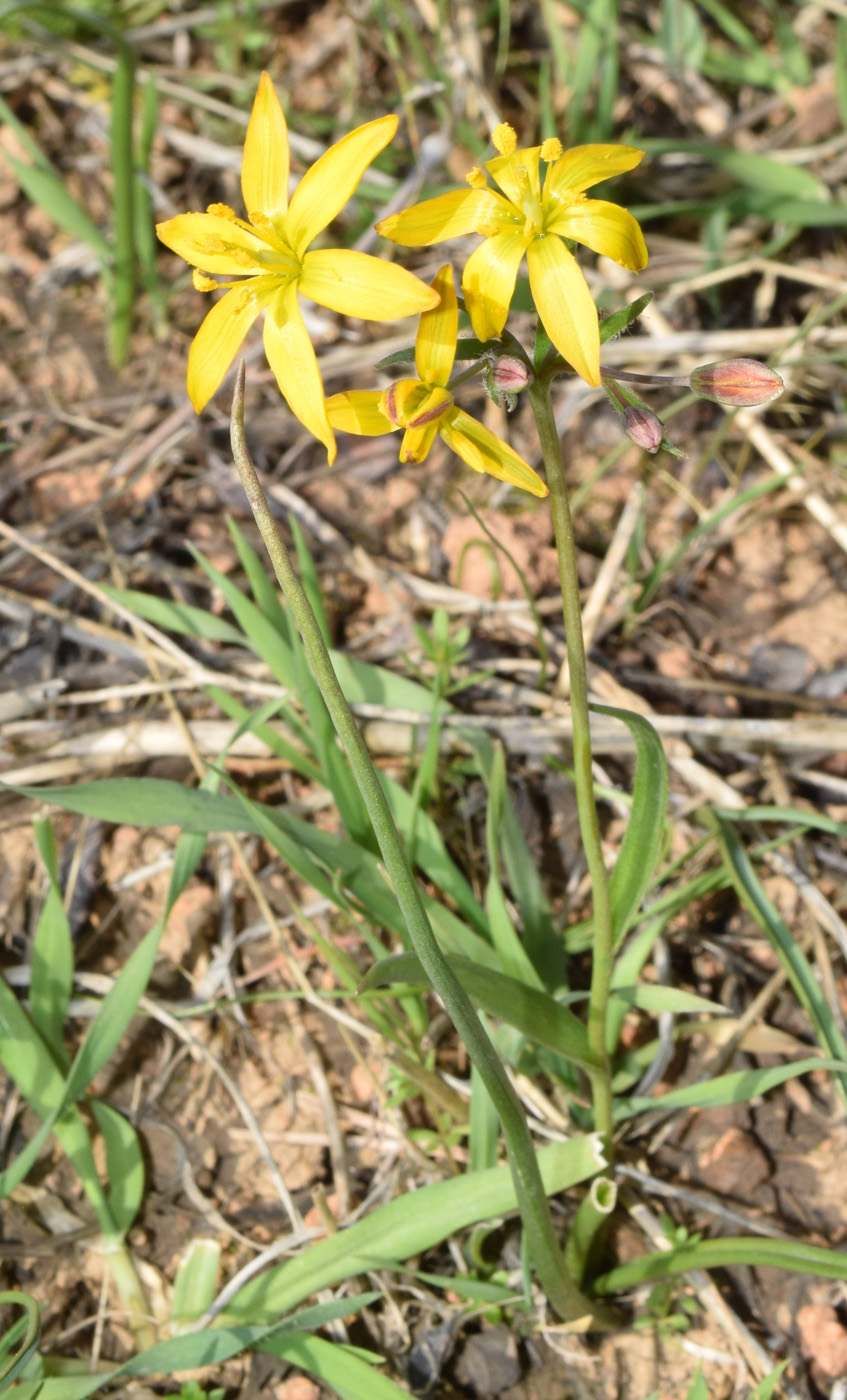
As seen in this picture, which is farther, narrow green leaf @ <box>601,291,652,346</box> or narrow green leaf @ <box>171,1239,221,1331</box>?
narrow green leaf @ <box>171,1239,221,1331</box>

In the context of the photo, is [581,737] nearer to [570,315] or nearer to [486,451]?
[486,451]

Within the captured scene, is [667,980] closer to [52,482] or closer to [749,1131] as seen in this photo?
[749,1131]

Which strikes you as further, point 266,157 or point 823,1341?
point 823,1341

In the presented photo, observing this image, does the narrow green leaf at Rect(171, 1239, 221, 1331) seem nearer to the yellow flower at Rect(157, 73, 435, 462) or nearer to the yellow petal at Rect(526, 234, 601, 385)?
the yellow flower at Rect(157, 73, 435, 462)

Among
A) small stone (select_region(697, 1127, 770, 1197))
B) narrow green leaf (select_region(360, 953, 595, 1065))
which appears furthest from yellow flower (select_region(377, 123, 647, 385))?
small stone (select_region(697, 1127, 770, 1197))

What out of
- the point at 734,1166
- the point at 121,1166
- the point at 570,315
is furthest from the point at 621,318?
the point at 121,1166

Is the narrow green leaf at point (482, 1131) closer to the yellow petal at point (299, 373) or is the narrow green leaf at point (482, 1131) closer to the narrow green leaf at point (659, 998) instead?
the narrow green leaf at point (659, 998)
